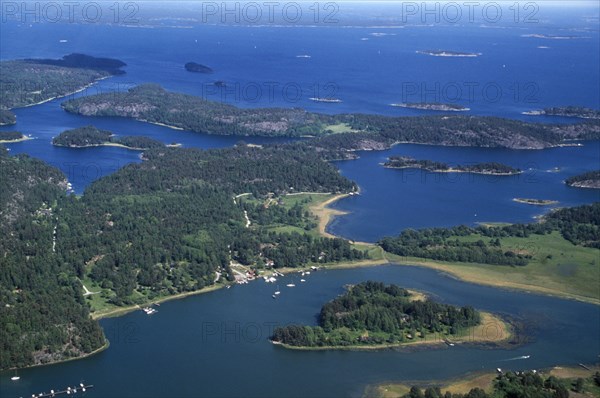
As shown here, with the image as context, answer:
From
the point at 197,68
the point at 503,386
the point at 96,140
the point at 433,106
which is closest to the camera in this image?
the point at 503,386

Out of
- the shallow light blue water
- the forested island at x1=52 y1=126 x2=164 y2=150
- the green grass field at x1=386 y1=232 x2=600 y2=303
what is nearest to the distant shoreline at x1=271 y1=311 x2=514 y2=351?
the shallow light blue water

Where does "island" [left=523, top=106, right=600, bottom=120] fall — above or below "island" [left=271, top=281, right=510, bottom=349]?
above

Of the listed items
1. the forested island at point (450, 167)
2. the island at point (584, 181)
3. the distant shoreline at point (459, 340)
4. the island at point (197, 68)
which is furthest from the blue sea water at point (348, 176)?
the island at point (197, 68)

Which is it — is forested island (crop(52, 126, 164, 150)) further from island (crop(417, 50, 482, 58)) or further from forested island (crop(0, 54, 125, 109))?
island (crop(417, 50, 482, 58))

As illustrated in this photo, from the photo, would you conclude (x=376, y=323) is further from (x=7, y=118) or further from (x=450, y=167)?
(x=7, y=118)

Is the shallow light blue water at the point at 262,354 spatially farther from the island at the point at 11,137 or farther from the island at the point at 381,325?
the island at the point at 11,137

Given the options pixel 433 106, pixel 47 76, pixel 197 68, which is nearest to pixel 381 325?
pixel 433 106

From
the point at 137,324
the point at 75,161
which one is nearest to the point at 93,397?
the point at 137,324
